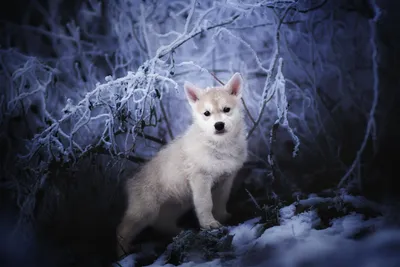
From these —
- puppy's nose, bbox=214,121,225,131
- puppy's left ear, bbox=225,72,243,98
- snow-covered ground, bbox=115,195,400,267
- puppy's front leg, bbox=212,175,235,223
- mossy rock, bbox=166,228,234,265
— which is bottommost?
snow-covered ground, bbox=115,195,400,267

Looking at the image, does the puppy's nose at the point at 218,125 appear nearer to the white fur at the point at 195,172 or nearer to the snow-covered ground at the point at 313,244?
the white fur at the point at 195,172

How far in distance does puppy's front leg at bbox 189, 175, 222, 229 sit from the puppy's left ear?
0.69 m

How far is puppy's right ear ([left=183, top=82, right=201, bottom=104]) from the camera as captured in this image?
301 centimetres

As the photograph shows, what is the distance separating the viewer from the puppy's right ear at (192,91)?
301 cm

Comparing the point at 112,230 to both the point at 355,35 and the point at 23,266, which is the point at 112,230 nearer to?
the point at 23,266

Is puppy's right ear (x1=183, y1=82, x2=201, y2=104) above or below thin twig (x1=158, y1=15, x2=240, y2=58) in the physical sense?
below

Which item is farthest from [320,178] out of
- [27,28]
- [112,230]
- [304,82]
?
[27,28]

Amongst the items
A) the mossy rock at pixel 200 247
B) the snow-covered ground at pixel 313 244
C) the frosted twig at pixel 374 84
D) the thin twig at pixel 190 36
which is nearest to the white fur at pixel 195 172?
the mossy rock at pixel 200 247

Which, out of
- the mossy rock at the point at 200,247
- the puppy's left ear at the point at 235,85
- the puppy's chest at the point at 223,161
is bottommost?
the mossy rock at the point at 200,247

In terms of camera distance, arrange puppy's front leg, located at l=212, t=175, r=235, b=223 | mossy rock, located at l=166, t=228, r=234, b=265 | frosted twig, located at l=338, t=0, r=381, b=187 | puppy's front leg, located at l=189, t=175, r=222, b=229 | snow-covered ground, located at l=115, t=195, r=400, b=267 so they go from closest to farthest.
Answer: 1. snow-covered ground, located at l=115, t=195, r=400, b=267
2. mossy rock, located at l=166, t=228, r=234, b=265
3. puppy's front leg, located at l=189, t=175, r=222, b=229
4. frosted twig, located at l=338, t=0, r=381, b=187
5. puppy's front leg, located at l=212, t=175, r=235, b=223

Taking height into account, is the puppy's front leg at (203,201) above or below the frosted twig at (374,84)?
below

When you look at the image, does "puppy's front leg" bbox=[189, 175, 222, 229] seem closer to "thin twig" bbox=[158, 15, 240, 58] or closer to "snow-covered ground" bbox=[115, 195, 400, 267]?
"snow-covered ground" bbox=[115, 195, 400, 267]

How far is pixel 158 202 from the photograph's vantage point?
319cm

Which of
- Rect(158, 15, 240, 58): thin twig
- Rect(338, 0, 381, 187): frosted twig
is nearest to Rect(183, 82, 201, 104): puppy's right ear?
Rect(158, 15, 240, 58): thin twig
